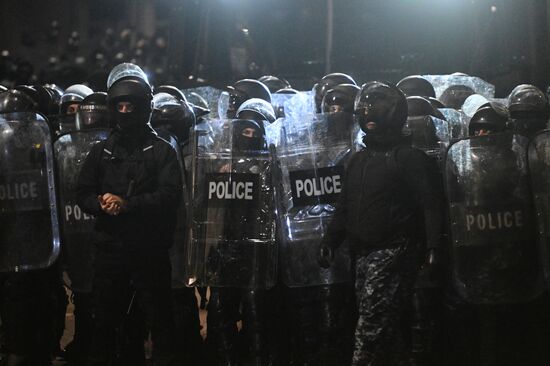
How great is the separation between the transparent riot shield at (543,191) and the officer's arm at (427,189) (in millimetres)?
741

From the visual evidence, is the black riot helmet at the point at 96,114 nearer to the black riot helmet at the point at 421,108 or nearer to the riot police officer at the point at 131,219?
the riot police officer at the point at 131,219

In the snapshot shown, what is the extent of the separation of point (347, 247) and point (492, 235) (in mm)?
1038

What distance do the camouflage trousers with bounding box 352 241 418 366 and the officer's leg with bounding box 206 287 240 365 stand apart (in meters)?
1.17

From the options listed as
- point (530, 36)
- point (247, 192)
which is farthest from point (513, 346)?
point (530, 36)

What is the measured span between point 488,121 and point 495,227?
91 centimetres

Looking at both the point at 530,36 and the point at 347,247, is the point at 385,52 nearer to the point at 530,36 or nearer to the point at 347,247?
the point at 530,36

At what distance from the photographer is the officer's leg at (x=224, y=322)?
571 cm

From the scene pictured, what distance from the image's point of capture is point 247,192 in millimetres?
5652

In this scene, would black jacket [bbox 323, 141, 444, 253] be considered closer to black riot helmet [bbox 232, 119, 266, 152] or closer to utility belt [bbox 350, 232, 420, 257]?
utility belt [bbox 350, 232, 420, 257]

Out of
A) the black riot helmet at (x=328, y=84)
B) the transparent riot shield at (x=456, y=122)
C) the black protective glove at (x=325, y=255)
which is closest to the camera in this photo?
the black protective glove at (x=325, y=255)

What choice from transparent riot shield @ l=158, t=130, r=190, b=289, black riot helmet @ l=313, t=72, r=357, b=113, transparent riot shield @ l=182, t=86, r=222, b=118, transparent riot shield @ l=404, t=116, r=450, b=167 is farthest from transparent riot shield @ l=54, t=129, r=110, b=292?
transparent riot shield @ l=182, t=86, r=222, b=118

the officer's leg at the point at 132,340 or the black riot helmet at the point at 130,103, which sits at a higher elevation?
the black riot helmet at the point at 130,103

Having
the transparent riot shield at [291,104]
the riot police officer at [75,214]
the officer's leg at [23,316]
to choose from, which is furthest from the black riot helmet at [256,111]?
the officer's leg at [23,316]

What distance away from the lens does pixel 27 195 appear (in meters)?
5.82
